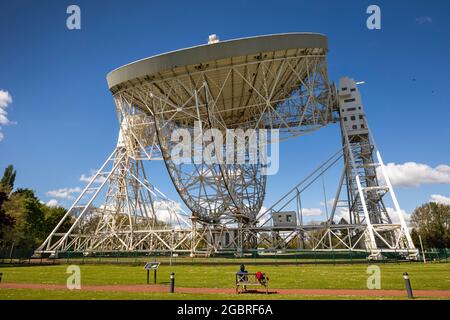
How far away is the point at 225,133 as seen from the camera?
30.2m

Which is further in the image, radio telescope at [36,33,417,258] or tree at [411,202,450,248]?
tree at [411,202,450,248]

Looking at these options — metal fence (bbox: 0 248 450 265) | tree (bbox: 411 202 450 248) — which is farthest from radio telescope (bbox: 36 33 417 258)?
tree (bbox: 411 202 450 248)

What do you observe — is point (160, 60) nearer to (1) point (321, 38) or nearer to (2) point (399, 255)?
(1) point (321, 38)

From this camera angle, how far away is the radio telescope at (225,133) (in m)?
24.4

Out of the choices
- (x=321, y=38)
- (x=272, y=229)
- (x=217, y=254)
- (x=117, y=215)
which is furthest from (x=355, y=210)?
(x=117, y=215)

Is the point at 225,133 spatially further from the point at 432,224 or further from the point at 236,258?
the point at 432,224

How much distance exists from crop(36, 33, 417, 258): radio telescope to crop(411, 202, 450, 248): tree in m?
33.5

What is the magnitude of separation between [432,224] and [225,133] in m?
49.6

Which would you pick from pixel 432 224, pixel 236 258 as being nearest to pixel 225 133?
pixel 236 258

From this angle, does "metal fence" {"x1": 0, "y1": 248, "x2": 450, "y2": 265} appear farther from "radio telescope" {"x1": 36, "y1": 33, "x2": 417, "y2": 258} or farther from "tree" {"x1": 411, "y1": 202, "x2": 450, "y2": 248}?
"tree" {"x1": 411, "y1": 202, "x2": 450, "y2": 248}

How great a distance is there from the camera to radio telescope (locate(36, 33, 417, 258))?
961 inches

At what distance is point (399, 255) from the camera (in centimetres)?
2584

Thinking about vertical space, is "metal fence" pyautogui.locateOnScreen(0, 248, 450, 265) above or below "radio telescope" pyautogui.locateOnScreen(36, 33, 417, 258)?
below

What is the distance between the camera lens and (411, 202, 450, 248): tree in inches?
2204
